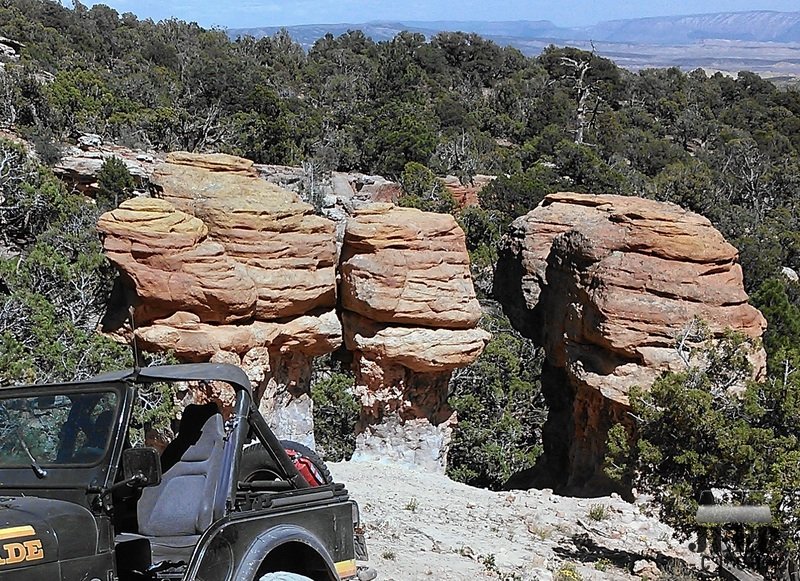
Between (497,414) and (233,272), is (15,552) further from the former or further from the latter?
(497,414)

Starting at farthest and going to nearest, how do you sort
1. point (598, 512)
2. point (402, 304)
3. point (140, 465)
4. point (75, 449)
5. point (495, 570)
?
point (402, 304) < point (598, 512) < point (495, 570) < point (75, 449) < point (140, 465)

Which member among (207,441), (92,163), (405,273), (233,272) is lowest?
(405,273)

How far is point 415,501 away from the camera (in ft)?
45.0

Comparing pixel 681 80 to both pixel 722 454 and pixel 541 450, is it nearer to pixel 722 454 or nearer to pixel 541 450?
pixel 541 450

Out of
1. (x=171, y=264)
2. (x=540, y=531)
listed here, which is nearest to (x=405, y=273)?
(x=171, y=264)

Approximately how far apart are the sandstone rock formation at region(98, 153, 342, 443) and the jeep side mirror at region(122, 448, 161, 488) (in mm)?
10645

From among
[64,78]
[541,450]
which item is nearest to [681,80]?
[64,78]

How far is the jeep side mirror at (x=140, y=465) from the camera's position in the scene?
433cm

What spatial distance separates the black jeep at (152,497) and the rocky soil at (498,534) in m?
3.50

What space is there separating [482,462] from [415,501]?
18.0 feet

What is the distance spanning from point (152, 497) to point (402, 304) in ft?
38.0

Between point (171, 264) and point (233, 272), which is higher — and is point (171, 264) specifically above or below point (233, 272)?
above

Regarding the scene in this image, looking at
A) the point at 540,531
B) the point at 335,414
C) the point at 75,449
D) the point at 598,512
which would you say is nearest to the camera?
the point at 75,449

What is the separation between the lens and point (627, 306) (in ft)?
55.4
